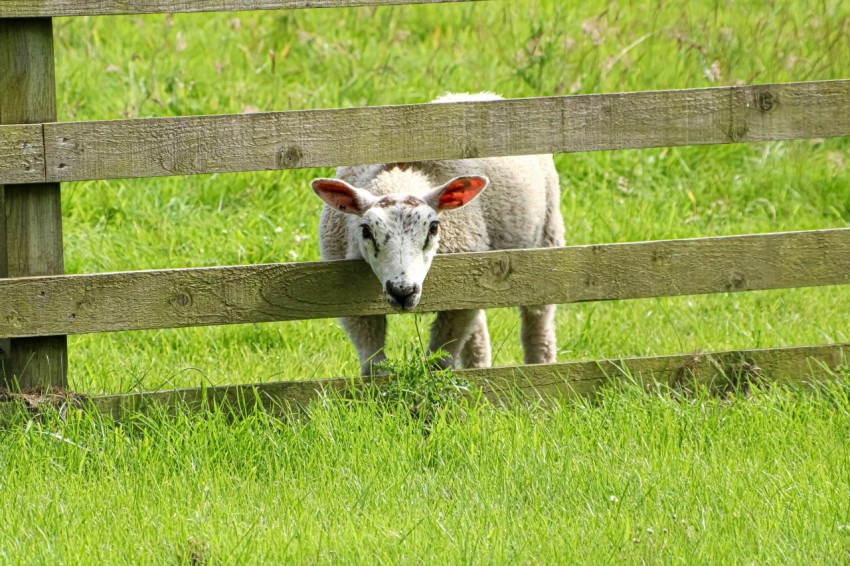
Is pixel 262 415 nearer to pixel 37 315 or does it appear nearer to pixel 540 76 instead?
pixel 37 315

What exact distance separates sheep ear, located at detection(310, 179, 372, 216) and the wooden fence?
27 centimetres

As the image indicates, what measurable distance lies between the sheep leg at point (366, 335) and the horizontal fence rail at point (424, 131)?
802mm

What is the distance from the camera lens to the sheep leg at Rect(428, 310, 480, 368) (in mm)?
4375

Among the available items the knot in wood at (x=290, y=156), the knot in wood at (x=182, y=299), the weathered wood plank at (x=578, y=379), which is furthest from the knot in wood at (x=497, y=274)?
the knot in wood at (x=182, y=299)

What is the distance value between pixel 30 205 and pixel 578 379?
2.02 meters

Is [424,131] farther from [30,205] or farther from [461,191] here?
[30,205]

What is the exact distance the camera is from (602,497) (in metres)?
3.19

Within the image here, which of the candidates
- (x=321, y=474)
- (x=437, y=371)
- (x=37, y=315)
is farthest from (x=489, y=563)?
(x=37, y=315)

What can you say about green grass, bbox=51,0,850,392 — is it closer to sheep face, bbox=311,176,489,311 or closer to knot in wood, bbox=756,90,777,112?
sheep face, bbox=311,176,489,311

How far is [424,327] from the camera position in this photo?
5.74m

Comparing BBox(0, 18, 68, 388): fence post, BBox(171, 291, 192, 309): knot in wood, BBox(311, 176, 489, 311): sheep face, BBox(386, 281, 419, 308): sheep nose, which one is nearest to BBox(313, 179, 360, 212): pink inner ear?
BBox(311, 176, 489, 311): sheep face

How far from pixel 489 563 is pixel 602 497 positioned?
0.54 metres

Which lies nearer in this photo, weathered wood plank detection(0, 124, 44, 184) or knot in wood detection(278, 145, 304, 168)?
weathered wood plank detection(0, 124, 44, 184)

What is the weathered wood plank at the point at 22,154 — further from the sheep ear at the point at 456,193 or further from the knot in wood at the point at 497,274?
the knot in wood at the point at 497,274
